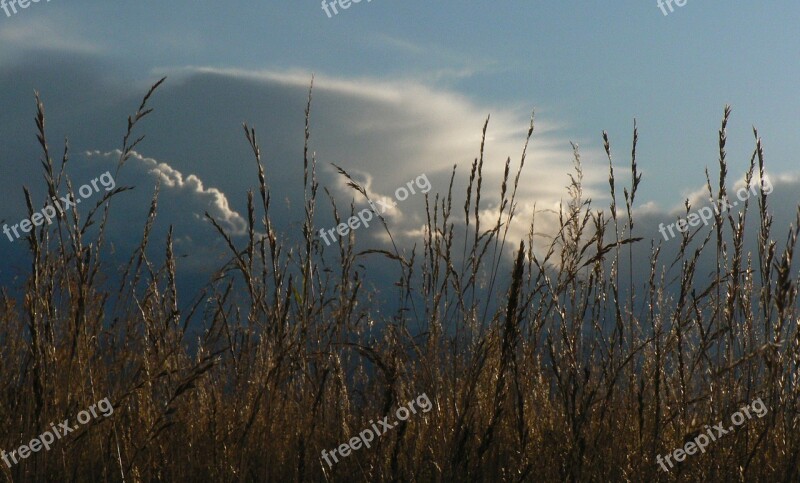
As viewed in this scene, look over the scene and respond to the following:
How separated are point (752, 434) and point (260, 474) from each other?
168 centimetres

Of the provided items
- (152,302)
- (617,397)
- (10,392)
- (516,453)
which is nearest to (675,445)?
(617,397)

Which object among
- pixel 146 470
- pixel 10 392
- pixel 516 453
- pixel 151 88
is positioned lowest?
pixel 516 453

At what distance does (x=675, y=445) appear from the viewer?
2.42m

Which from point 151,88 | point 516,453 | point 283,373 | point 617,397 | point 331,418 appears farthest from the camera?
point 331,418

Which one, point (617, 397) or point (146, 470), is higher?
point (146, 470)

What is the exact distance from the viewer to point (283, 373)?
7.06 feet

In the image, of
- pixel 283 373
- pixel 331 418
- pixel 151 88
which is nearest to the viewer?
pixel 283 373

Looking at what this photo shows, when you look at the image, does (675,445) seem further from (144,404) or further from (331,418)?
(144,404)

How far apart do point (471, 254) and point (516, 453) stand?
69cm

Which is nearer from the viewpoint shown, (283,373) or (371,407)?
(283,373)

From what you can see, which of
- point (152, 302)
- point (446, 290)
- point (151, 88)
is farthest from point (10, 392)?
point (446, 290)

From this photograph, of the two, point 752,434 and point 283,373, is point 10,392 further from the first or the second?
point 752,434

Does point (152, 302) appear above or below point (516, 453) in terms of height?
above

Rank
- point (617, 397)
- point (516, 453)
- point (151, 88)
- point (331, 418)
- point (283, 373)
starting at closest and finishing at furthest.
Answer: point (283, 373), point (151, 88), point (516, 453), point (617, 397), point (331, 418)
